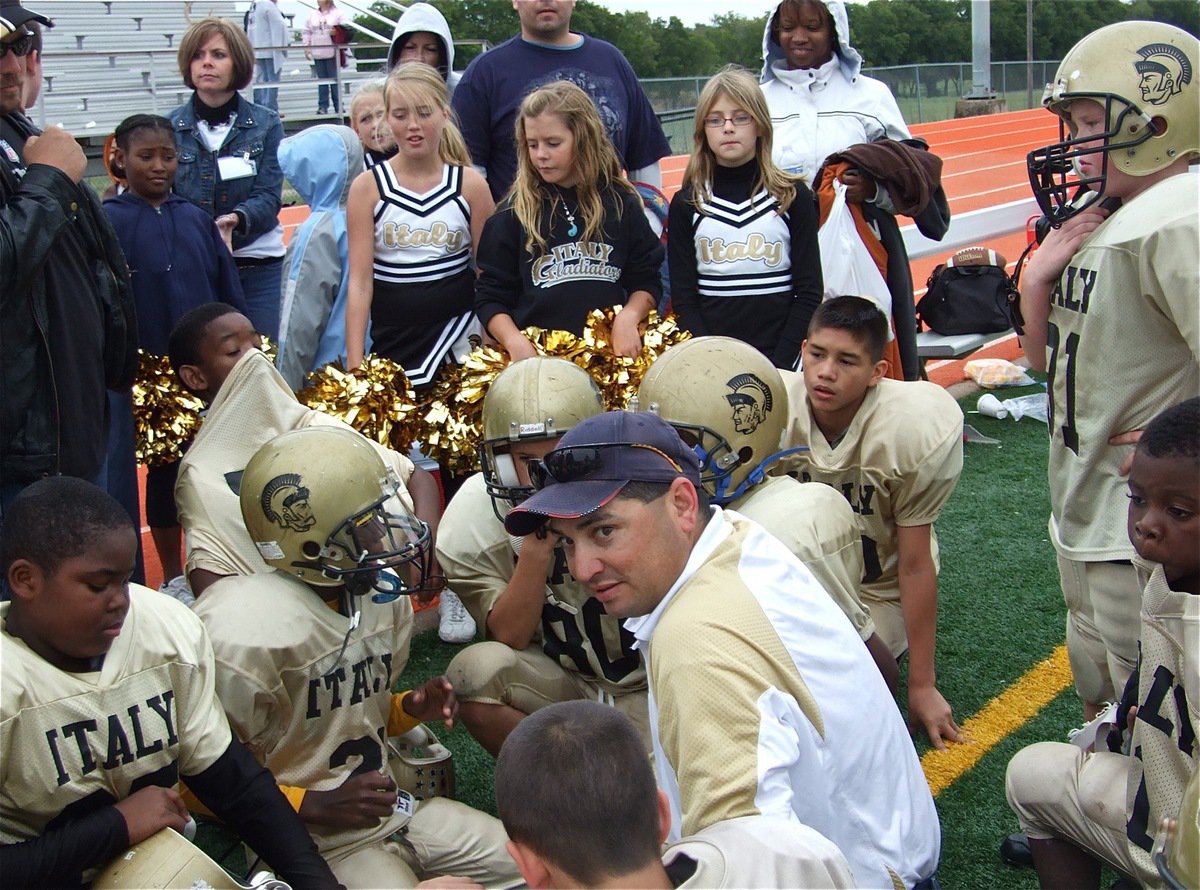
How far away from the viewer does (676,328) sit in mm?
5039

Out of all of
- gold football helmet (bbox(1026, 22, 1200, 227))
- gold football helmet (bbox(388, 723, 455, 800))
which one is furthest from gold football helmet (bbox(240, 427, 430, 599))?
gold football helmet (bbox(1026, 22, 1200, 227))

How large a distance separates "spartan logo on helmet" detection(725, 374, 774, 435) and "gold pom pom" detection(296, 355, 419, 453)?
1.78 m

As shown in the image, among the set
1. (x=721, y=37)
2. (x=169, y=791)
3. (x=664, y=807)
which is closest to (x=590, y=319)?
(x=169, y=791)

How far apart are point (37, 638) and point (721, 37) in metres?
28.9

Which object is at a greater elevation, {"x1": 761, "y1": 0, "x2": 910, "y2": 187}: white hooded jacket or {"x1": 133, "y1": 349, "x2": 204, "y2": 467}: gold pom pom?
{"x1": 761, "y1": 0, "x2": 910, "y2": 187}: white hooded jacket

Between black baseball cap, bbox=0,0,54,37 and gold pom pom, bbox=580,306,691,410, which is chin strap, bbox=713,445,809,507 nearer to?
Answer: gold pom pom, bbox=580,306,691,410

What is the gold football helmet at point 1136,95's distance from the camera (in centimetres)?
348

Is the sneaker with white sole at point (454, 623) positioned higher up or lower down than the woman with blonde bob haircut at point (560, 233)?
lower down

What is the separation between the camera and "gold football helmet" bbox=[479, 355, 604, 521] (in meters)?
3.68

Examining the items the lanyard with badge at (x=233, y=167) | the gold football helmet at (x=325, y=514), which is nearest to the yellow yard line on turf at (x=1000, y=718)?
the gold football helmet at (x=325, y=514)

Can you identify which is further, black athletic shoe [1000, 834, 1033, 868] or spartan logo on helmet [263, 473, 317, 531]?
black athletic shoe [1000, 834, 1033, 868]

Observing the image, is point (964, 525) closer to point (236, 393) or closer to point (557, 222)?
point (557, 222)

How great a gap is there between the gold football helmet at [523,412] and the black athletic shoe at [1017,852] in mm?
1631

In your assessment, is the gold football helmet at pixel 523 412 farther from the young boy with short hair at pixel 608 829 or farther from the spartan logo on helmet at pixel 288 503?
the young boy with short hair at pixel 608 829
